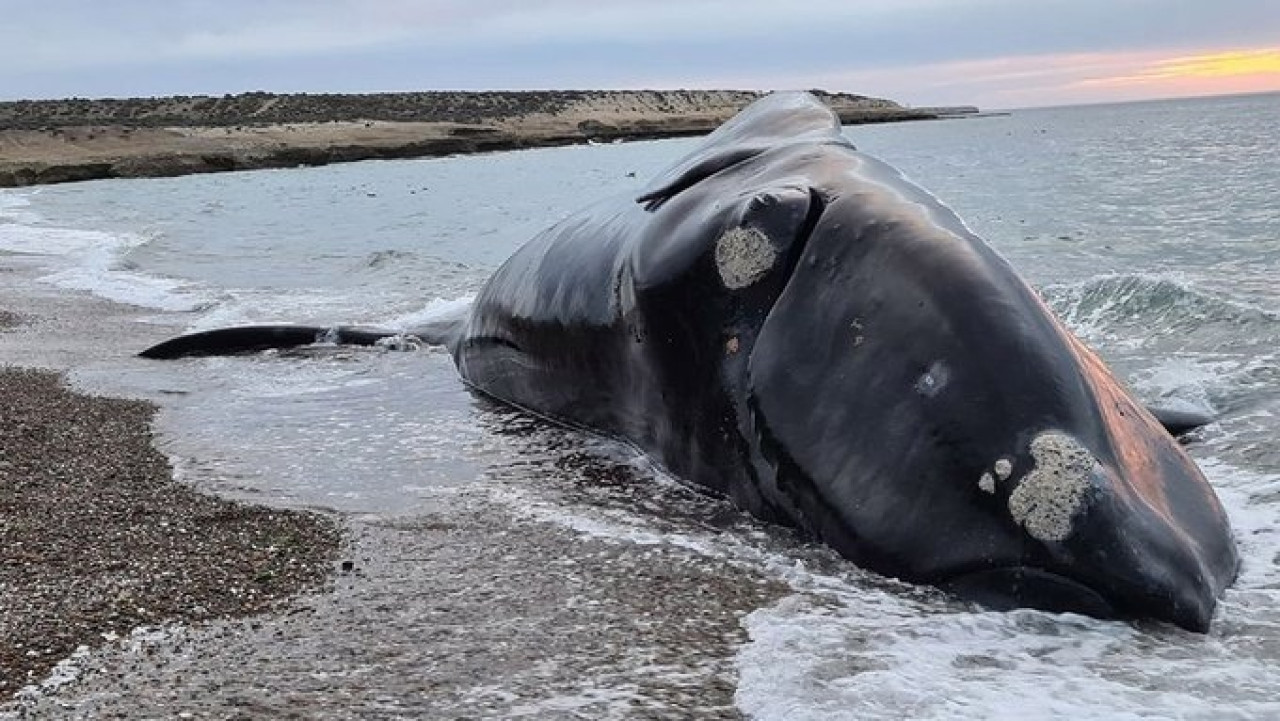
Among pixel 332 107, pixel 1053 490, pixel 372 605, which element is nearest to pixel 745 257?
pixel 1053 490

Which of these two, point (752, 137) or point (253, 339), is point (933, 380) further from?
point (253, 339)

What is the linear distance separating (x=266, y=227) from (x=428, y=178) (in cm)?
2659

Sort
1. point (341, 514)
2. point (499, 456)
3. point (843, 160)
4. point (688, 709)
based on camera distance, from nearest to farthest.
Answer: point (688, 709) → point (341, 514) → point (843, 160) → point (499, 456)

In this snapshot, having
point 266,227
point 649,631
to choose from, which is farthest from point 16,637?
point 266,227

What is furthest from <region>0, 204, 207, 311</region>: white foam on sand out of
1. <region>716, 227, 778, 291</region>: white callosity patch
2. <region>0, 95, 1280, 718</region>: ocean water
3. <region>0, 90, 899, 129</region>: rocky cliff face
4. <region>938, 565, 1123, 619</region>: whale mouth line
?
<region>0, 90, 899, 129</region>: rocky cliff face

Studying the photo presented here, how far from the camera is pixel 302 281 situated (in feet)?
61.3

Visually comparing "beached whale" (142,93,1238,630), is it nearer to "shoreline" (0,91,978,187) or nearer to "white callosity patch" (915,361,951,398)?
"white callosity patch" (915,361,951,398)

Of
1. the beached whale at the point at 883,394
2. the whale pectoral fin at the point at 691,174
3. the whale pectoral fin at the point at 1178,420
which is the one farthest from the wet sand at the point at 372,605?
the whale pectoral fin at the point at 1178,420

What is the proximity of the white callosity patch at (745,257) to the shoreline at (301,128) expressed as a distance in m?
55.2

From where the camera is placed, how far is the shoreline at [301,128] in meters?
61.9

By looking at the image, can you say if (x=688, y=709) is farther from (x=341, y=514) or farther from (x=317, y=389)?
(x=317, y=389)

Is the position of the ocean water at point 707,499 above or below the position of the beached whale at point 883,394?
below

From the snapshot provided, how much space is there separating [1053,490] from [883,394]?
809 mm

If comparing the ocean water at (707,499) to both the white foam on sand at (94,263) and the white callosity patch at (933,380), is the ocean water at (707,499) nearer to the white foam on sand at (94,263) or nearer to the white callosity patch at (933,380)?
the white foam on sand at (94,263)
